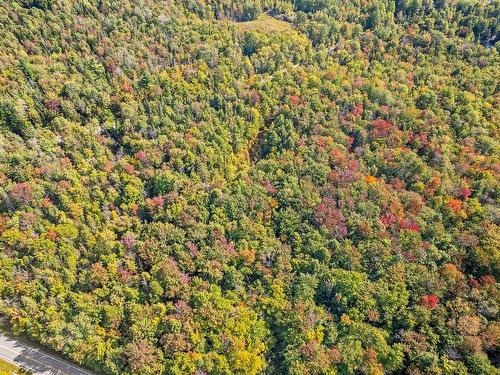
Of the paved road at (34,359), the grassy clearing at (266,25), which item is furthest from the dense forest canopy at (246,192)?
the grassy clearing at (266,25)

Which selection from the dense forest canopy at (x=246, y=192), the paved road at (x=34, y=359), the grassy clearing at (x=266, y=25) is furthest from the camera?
the grassy clearing at (x=266, y=25)

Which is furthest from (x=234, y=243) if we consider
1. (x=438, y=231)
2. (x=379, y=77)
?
(x=379, y=77)

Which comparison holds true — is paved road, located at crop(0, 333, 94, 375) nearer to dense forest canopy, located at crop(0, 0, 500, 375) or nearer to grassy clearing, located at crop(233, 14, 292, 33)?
dense forest canopy, located at crop(0, 0, 500, 375)

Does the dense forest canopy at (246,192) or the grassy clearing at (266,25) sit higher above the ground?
the grassy clearing at (266,25)

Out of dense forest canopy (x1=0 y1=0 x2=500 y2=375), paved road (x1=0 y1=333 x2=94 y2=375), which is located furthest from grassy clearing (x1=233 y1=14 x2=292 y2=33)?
paved road (x1=0 y1=333 x2=94 y2=375)

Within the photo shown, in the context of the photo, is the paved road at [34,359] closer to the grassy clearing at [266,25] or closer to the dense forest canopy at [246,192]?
the dense forest canopy at [246,192]

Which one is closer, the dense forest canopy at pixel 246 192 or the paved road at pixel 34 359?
the dense forest canopy at pixel 246 192
